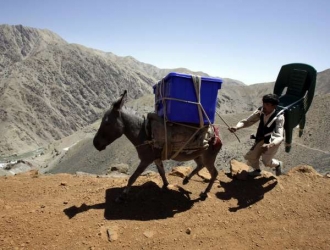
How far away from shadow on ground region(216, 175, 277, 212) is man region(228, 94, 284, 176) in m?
0.30

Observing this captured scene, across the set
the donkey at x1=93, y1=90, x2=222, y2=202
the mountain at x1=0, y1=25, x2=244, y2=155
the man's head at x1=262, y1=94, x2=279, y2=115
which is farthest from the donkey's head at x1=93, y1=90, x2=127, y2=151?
the mountain at x1=0, y1=25, x2=244, y2=155

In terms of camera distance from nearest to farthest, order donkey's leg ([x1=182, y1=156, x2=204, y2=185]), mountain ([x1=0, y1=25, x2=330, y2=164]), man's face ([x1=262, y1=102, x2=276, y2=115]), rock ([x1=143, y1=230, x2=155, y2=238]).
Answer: rock ([x1=143, y1=230, x2=155, y2=238]) → man's face ([x1=262, y1=102, x2=276, y2=115]) → donkey's leg ([x1=182, y1=156, x2=204, y2=185]) → mountain ([x1=0, y1=25, x2=330, y2=164])

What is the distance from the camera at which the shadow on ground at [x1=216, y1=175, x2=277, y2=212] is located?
6.12 metres

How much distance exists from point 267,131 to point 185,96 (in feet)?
7.00

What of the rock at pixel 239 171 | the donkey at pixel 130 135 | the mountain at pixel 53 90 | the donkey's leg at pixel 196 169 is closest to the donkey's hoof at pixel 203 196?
the donkey at pixel 130 135

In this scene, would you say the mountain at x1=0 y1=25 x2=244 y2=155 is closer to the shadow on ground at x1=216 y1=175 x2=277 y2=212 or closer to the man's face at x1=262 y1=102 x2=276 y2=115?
the shadow on ground at x1=216 y1=175 x2=277 y2=212

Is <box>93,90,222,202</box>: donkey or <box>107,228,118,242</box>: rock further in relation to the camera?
<box>93,90,222,202</box>: donkey

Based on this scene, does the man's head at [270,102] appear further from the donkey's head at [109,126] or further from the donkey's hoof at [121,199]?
the donkey's hoof at [121,199]


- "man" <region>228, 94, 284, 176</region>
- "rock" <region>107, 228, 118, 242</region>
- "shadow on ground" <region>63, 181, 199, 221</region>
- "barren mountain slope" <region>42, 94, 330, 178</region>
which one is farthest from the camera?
"barren mountain slope" <region>42, 94, 330, 178</region>

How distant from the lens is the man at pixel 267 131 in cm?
599

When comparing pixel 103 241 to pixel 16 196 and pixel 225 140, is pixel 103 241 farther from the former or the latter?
pixel 225 140

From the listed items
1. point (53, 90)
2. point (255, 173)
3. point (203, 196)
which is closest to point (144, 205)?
point (203, 196)

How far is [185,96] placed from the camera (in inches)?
219

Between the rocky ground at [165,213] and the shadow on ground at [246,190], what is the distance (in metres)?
0.02
